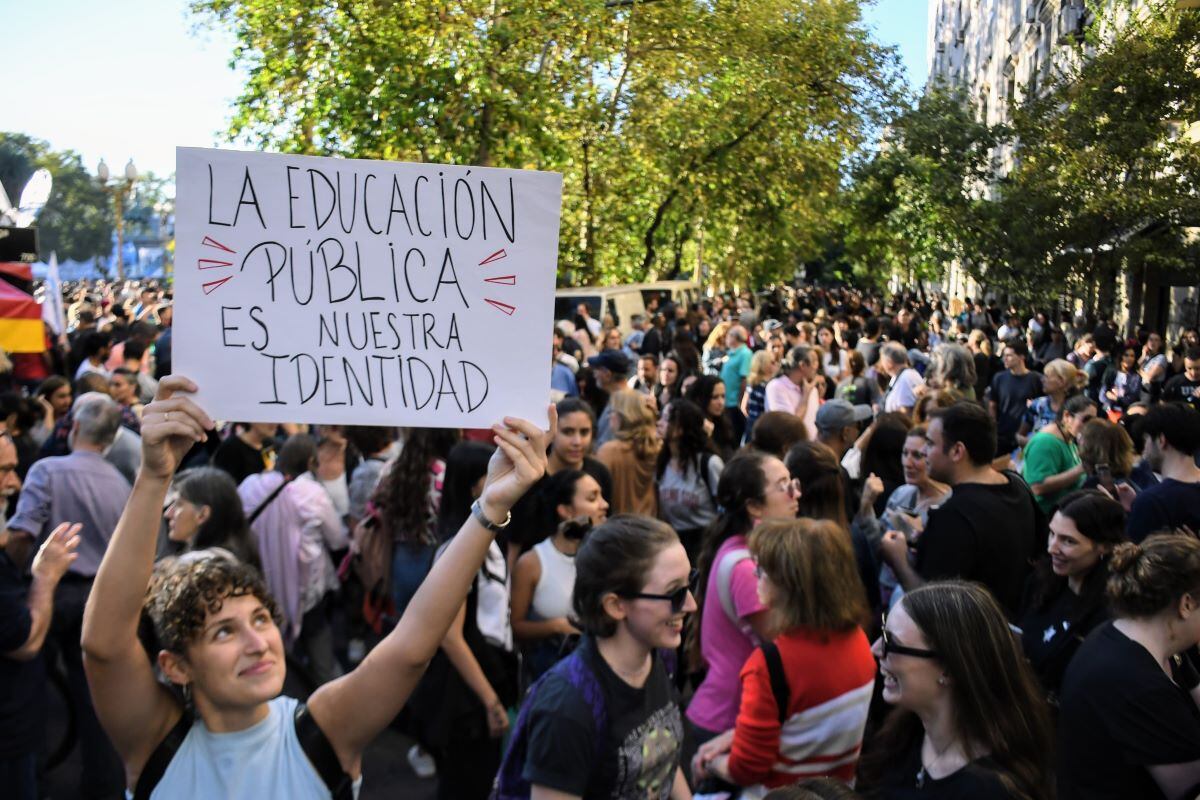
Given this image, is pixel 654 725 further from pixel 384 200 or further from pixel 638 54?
pixel 638 54

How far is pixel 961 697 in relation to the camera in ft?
8.87

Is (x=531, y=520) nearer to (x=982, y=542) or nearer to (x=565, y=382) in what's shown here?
(x=982, y=542)

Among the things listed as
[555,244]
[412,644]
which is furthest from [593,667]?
[555,244]

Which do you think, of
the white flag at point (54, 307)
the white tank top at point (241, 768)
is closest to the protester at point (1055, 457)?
the white tank top at point (241, 768)

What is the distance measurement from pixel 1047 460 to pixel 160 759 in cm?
561

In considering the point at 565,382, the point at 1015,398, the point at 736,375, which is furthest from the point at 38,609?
the point at 1015,398

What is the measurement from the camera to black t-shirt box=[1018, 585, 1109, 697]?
407 cm

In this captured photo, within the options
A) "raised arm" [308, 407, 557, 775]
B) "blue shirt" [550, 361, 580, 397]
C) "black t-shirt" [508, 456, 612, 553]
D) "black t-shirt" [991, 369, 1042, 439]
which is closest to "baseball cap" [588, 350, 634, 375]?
"blue shirt" [550, 361, 580, 397]

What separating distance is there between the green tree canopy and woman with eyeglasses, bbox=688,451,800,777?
567 inches

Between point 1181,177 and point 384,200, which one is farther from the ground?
point 1181,177

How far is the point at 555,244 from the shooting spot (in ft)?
8.79

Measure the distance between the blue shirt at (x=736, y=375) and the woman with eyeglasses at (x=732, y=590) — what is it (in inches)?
285

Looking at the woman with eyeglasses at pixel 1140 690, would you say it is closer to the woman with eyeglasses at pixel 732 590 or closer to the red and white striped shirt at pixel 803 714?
the red and white striped shirt at pixel 803 714

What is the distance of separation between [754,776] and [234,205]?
2.10 m
